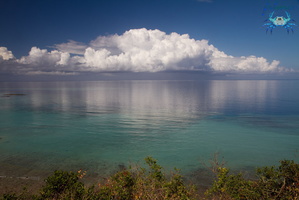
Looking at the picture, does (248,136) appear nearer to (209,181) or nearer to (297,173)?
(209,181)

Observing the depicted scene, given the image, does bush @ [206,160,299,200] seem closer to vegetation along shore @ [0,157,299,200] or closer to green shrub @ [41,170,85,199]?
vegetation along shore @ [0,157,299,200]

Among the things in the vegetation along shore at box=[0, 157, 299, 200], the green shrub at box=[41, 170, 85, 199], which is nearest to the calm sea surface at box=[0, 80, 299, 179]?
the vegetation along shore at box=[0, 157, 299, 200]

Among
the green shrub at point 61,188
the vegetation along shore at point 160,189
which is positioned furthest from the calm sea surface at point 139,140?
the green shrub at point 61,188

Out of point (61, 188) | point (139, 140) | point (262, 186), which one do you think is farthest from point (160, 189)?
point (139, 140)

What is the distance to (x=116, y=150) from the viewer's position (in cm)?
2981

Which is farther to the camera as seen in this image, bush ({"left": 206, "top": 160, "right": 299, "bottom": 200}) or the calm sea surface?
the calm sea surface

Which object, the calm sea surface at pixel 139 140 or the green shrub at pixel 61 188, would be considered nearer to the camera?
the green shrub at pixel 61 188

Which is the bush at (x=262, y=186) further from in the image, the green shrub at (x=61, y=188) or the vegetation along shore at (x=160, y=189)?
the green shrub at (x=61, y=188)

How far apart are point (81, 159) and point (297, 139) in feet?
113

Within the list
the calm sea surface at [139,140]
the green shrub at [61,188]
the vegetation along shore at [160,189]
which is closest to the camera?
the vegetation along shore at [160,189]

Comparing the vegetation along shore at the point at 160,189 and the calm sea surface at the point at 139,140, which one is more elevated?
the vegetation along shore at the point at 160,189

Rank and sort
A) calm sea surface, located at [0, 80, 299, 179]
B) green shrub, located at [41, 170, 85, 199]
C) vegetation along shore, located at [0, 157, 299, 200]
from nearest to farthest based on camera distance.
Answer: vegetation along shore, located at [0, 157, 299, 200] < green shrub, located at [41, 170, 85, 199] < calm sea surface, located at [0, 80, 299, 179]

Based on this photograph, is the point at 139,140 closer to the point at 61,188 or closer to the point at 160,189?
the point at 160,189

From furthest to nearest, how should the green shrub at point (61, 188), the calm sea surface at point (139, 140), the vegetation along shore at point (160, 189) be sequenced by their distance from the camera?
the calm sea surface at point (139, 140), the green shrub at point (61, 188), the vegetation along shore at point (160, 189)
